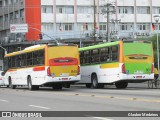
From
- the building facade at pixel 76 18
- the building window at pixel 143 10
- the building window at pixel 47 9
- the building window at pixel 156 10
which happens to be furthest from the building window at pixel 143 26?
the building window at pixel 47 9

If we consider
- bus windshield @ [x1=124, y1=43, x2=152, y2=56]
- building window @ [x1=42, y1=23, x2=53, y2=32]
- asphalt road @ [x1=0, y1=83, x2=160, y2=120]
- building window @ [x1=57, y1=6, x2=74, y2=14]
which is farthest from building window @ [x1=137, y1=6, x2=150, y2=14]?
asphalt road @ [x1=0, y1=83, x2=160, y2=120]

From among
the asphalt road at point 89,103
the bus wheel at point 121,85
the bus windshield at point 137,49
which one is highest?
the bus windshield at point 137,49

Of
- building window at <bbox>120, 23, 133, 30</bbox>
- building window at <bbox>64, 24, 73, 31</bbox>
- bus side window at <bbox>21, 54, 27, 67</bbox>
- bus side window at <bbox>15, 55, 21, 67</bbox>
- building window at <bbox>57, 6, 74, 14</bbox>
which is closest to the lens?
bus side window at <bbox>21, 54, 27, 67</bbox>

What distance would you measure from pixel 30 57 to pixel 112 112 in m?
20.8

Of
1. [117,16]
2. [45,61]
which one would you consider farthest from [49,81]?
[117,16]

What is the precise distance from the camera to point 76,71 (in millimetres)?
33344

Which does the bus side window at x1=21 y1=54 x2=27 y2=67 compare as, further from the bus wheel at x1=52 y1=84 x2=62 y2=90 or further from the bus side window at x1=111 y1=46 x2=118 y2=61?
the bus side window at x1=111 y1=46 x2=118 y2=61

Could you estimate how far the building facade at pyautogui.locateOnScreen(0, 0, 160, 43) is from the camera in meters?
84.8

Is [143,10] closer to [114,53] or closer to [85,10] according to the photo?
[85,10]

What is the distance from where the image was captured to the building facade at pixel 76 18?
84.8 meters

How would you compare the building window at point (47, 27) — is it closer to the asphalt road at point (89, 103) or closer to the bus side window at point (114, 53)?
the bus side window at point (114, 53)

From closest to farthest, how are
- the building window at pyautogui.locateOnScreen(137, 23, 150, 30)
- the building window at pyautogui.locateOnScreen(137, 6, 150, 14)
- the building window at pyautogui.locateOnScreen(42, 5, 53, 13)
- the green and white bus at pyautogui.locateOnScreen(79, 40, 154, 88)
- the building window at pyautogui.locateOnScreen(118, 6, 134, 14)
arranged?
the green and white bus at pyautogui.locateOnScreen(79, 40, 154, 88) → the building window at pyautogui.locateOnScreen(42, 5, 53, 13) → the building window at pyautogui.locateOnScreen(118, 6, 134, 14) → the building window at pyautogui.locateOnScreen(137, 23, 150, 30) → the building window at pyautogui.locateOnScreen(137, 6, 150, 14)

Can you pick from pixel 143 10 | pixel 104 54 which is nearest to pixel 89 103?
pixel 104 54

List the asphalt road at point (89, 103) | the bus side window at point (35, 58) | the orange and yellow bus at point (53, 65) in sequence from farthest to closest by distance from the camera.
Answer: the bus side window at point (35, 58) → the orange and yellow bus at point (53, 65) → the asphalt road at point (89, 103)
